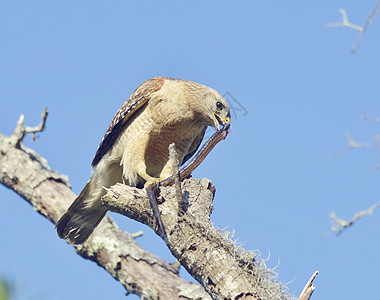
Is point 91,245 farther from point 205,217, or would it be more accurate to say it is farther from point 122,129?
point 205,217

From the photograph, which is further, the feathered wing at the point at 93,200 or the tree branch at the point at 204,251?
the feathered wing at the point at 93,200

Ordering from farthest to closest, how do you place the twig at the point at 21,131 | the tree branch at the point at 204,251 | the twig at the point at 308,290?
the twig at the point at 21,131 → the tree branch at the point at 204,251 → the twig at the point at 308,290

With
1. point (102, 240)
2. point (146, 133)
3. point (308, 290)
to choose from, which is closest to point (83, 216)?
point (102, 240)

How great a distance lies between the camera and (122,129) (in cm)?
624

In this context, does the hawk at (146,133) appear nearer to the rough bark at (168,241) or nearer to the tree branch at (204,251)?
the rough bark at (168,241)

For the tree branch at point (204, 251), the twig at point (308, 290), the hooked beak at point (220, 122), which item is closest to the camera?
the twig at point (308, 290)

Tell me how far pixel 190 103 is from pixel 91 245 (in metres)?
1.99

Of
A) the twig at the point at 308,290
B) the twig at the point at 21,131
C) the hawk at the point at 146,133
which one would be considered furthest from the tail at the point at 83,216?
the twig at the point at 308,290

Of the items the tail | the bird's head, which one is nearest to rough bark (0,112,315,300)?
the tail

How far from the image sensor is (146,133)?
591 centimetres

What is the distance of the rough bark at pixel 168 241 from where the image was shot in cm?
407

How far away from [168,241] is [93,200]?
1.95 metres

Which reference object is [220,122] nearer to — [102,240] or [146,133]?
[146,133]

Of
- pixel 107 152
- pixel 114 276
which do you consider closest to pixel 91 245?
pixel 114 276
